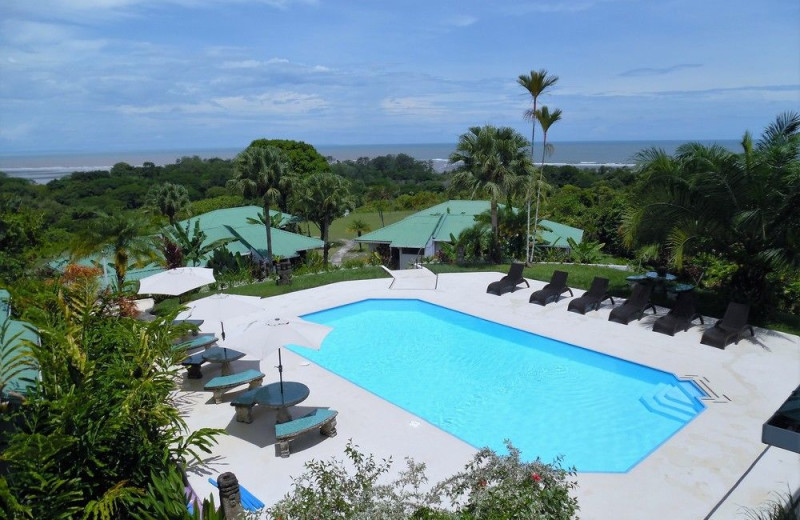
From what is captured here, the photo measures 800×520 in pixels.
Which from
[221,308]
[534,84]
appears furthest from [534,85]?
[221,308]

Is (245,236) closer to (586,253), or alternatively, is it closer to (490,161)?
(490,161)

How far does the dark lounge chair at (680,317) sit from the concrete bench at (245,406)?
11.2 m

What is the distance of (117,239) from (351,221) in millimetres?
36681

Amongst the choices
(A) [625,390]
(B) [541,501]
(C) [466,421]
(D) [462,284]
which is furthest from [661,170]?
(B) [541,501]

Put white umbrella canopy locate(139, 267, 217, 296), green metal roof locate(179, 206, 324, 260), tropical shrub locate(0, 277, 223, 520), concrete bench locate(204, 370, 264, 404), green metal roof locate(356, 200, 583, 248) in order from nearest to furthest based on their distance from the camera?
tropical shrub locate(0, 277, 223, 520) < concrete bench locate(204, 370, 264, 404) < white umbrella canopy locate(139, 267, 217, 296) < green metal roof locate(356, 200, 583, 248) < green metal roof locate(179, 206, 324, 260)

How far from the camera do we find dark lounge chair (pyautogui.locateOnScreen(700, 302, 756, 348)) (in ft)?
41.7

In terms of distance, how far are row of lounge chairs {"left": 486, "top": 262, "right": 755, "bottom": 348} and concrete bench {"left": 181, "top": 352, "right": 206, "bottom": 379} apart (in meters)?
10.8

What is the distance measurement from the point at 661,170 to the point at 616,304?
4691mm

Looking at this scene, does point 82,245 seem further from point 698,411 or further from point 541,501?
point 698,411

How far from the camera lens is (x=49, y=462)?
5633 mm

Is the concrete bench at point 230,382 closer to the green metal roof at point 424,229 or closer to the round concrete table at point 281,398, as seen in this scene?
the round concrete table at point 281,398

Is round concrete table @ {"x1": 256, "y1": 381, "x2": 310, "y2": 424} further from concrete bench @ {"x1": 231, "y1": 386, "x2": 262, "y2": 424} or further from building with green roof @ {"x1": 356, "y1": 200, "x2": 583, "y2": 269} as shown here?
building with green roof @ {"x1": 356, "y1": 200, "x2": 583, "y2": 269}

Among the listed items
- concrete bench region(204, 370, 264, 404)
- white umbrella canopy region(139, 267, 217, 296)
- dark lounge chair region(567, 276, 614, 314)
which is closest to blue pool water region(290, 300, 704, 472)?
concrete bench region(204, 370, 264, 404)

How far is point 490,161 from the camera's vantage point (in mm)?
21094
